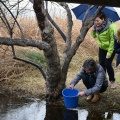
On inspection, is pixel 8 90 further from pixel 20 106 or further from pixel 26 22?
pixel 26 22

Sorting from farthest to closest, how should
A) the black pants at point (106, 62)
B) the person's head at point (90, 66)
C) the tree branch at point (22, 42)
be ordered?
the black pants at point (106, 62)
the person's head at point (90, 66)
the tree branch at point (22, 42)

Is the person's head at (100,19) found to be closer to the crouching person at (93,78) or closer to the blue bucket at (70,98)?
the crouching person at (93,78)

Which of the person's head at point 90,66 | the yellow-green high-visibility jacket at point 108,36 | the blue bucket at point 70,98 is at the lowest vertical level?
the blue bucket at point 70,98

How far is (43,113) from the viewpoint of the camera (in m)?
4.56

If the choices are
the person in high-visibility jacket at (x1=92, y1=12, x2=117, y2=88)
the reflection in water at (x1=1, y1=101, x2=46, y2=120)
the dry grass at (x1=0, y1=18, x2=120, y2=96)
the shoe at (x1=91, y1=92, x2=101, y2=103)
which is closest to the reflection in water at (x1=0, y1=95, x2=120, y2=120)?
the reflection in water at (x1=1, y1=101, x2=46, y2=120)

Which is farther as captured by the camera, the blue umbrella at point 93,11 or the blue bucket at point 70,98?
the blue umbrella at point 93,11

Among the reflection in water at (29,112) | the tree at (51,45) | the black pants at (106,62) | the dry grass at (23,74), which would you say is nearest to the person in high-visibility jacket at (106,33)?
the black pants at (106,62)

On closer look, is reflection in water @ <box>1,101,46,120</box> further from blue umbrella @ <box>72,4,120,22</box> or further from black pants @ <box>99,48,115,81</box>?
blue umbrella @ <box>72,4,120,22</box>

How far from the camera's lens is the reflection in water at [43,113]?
4.39 m

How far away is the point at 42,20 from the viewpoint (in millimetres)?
4051

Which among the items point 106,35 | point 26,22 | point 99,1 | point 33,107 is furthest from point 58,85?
point 26,22

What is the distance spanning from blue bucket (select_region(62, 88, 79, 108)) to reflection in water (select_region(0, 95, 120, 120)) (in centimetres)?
12

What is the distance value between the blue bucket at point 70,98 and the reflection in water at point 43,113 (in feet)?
0.39

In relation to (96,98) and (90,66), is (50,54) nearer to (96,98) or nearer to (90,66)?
(90,66)
